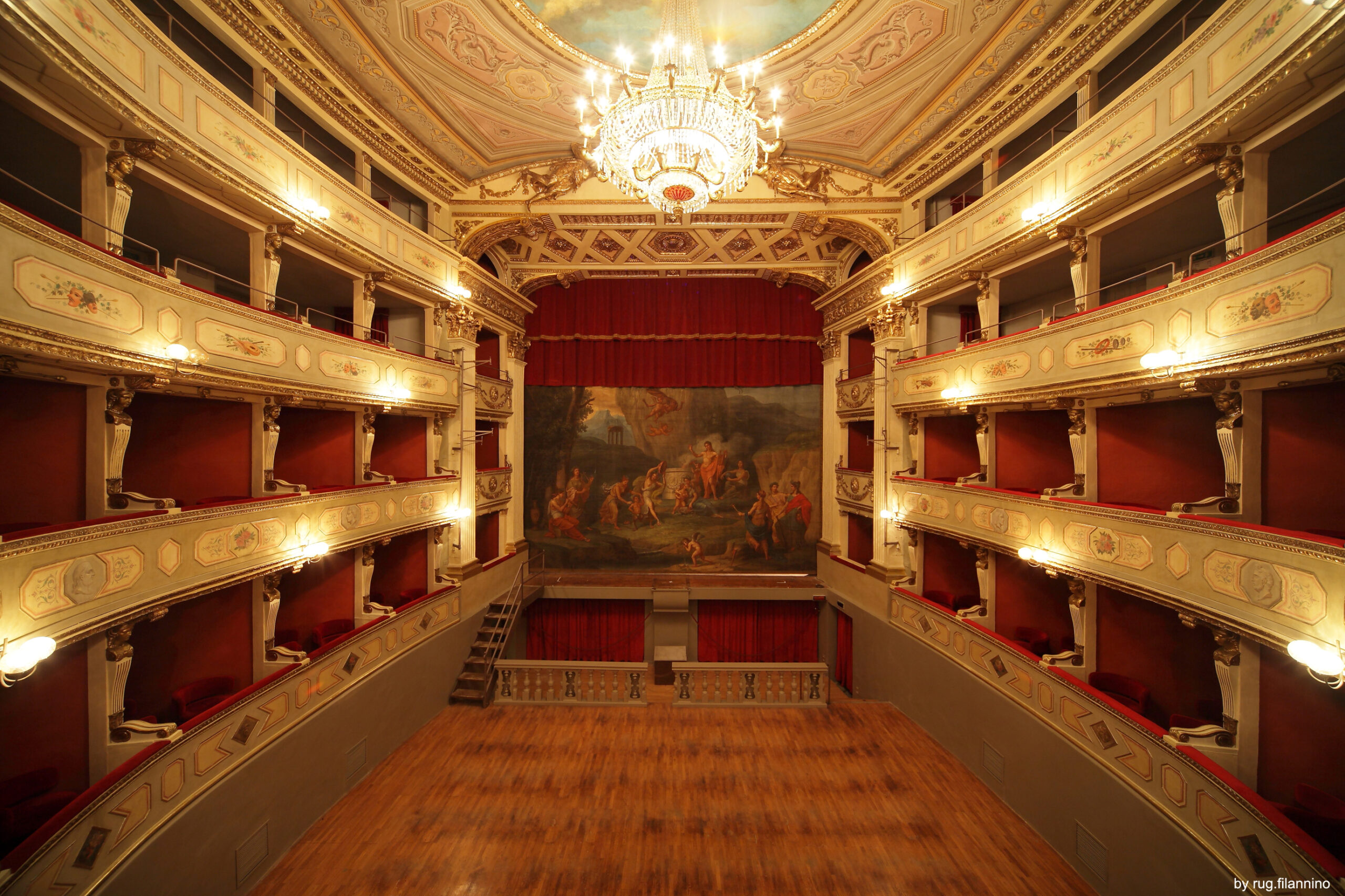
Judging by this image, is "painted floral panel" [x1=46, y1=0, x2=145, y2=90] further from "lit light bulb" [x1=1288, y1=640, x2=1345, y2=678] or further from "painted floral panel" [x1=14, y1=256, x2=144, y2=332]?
"lit light bulb" [x1=1288, y1=640, x2=1345, y2=678]

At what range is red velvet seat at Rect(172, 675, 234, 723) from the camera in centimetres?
561

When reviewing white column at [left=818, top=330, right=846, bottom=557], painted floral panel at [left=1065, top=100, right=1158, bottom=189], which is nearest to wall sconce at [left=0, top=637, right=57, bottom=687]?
painted floral panel at [left=1065, top=100, right=1158, bottom=189]

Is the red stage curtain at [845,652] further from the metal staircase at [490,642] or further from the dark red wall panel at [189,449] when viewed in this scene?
the dark red wall panel at [189,449]

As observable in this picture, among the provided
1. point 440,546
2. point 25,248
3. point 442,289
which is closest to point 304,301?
point 442,289

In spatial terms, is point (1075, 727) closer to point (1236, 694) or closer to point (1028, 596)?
point (1236, 694)

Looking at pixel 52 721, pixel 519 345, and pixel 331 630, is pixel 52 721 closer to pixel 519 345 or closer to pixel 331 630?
pixel 331 630

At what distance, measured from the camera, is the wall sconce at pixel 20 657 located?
3.49 meters

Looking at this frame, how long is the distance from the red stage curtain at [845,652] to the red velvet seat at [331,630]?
30.1 ft

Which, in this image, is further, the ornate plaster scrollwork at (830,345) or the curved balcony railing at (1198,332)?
the ornate plaster scrollwork at (830,345)

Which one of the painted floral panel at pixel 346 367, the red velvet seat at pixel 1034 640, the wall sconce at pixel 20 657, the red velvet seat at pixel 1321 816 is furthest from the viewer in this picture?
the red velvet seat at pixel 1034 640

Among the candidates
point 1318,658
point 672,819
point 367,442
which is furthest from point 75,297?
point 1318,658

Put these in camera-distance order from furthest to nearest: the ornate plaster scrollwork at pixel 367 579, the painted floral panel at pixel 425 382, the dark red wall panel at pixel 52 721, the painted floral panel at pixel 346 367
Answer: the painted floral panel at pixel 425 382 → the ornate plaster scrollwork at pixel 367 579 → the painted floral panel at pixel 346 367 → the dark red wall panel at pixel 52 721

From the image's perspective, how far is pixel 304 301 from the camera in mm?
9953

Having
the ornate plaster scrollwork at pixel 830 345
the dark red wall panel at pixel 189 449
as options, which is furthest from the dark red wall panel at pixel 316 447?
the ornate plaster scrollwork at pixel 830 345
